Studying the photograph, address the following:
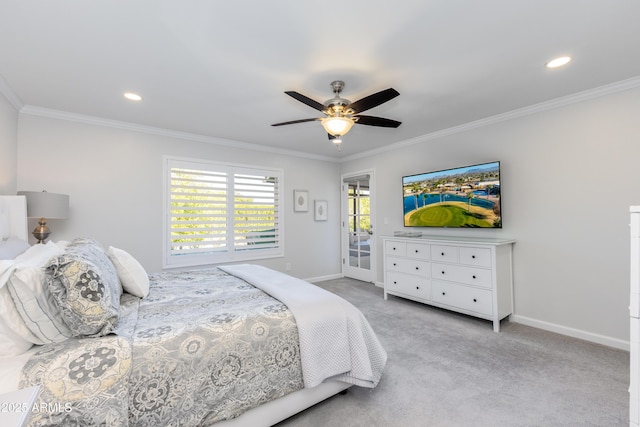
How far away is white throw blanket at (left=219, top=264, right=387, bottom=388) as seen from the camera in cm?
169

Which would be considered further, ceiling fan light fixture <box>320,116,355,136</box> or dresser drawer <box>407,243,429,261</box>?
dresser drawer <box>407,243,429,261</box>

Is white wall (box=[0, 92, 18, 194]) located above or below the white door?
above

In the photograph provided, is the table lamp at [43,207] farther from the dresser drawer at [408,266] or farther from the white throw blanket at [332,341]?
the dresser drawer at [408,266]

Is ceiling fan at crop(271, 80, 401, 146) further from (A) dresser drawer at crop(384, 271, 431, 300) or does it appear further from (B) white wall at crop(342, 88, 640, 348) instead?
(A) dresser drawer at crop(384, 271, 431, 300)

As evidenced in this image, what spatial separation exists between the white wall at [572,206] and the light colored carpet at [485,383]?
35 cm

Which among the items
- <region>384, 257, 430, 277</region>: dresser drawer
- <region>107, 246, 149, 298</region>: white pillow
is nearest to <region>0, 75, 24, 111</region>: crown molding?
<region>107, 246, 149, 298</region>: white pillow

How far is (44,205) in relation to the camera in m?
2.70

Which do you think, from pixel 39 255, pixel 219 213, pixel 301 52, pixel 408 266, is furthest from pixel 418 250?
pixel 39 255

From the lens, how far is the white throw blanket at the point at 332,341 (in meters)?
1.69

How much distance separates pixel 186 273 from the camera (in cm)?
284

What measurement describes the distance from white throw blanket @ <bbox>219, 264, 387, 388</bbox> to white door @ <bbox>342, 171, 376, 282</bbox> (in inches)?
125

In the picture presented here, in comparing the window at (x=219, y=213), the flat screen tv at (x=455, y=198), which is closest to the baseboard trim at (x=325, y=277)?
the window at (x=219, y=213)

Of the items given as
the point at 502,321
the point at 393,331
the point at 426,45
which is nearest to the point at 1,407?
the point at 426,45

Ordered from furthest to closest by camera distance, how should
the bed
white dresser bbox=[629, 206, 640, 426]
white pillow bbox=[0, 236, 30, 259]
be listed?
white pillow bbox=[0, 236, 30, 259]
the bed
white dresser bbox=[629, 206, 640, 426]
